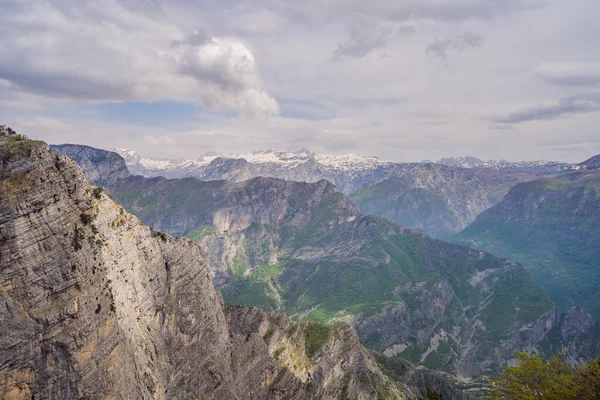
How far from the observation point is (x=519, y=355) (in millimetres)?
71312

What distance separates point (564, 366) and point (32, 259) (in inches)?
3343

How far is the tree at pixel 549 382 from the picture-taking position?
51969 mm

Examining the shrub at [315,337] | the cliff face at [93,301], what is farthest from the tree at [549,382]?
the shrub at [315,337]

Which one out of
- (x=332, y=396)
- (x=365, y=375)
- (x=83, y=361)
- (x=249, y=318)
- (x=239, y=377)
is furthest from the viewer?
(x=365, y=375)

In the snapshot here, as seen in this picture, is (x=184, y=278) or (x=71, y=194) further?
(x=184, y=278)

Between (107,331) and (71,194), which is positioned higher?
(71,194)

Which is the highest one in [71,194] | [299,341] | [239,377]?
[71,194]

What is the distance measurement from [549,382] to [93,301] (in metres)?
72.1

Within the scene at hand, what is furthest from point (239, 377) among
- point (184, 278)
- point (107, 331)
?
point (107, 331)

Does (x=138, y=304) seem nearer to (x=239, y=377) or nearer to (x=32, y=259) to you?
(x=32, y=259)

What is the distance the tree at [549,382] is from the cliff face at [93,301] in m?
63.5

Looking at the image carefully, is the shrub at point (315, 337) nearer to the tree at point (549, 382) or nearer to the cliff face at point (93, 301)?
the cliff face at point (93, 301)

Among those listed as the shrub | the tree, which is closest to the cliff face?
the shrub

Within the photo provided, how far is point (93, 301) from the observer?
2229 inches
